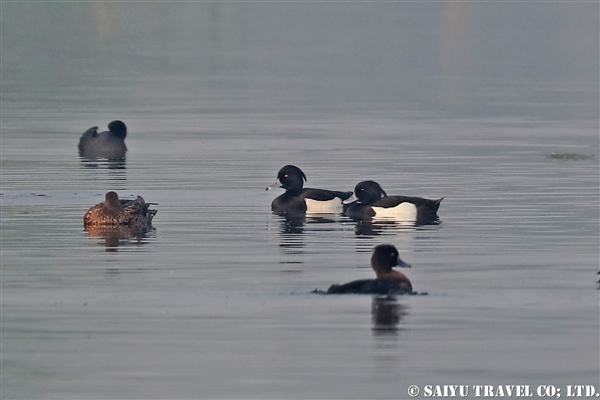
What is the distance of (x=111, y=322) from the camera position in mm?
15828

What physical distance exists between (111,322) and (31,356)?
5.01 ft

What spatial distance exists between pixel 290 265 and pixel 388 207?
214 inches

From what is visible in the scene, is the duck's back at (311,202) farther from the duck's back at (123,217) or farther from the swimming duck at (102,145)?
the swimming duck at (102,145)

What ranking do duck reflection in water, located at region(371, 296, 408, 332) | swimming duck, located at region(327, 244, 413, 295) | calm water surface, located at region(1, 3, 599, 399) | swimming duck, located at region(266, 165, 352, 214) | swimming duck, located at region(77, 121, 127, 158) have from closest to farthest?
calm water surface, located at region(1, 3, 599, 399), duck reflection in water, located at region(371, 296, 408, 332), swimming duck, located at region(327, 244, 413, 295), swimming duck, located at region(266, 165, 352, 214), swimming duck, located at region(77, 121, 127, 158)

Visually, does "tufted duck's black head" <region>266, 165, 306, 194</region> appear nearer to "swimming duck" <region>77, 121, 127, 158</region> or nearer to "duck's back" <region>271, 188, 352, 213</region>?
"duck's back" <region>271, 188, 352, 213</region>

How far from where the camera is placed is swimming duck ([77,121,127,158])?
3562 centimetres

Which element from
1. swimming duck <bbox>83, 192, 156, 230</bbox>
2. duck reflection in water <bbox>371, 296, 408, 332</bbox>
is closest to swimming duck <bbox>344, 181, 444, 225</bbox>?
swimming duck <bbox>83, 192, 156, 230</bbox>

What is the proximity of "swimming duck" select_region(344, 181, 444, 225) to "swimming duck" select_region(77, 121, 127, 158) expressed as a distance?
11182 mm

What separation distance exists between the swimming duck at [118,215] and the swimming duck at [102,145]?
39.8 ft

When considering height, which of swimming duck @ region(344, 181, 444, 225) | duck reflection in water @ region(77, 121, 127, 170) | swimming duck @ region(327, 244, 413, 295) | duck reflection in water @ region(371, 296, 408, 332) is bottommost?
duck reflection in water @ region(371, 296, 408, 332)

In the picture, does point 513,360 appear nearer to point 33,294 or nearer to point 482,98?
point 33,294

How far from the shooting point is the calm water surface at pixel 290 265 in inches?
554

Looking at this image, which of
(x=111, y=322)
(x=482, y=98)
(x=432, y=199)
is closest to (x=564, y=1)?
(x=482, y=98)

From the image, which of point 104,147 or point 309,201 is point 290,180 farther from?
point 104,147
